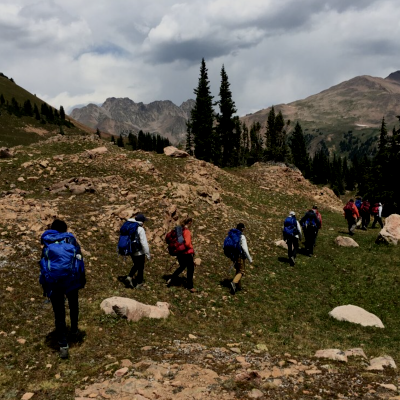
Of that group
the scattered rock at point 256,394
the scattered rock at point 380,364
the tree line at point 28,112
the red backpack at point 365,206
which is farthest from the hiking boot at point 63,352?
the tree line at point 28,112

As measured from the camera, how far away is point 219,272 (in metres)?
16.3

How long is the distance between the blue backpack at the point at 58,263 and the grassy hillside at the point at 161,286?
6.19 ft

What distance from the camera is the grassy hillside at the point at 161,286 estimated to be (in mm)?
8133

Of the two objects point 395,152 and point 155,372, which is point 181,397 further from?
point 395,152

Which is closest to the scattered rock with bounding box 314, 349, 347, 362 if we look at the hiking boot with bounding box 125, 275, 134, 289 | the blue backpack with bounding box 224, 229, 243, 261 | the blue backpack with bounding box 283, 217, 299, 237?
the blue backpack with bounding box 224, 229, 243, 261

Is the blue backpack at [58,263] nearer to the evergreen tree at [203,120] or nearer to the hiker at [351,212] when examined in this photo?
the hiker at [351,212]

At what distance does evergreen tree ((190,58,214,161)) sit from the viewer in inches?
2699

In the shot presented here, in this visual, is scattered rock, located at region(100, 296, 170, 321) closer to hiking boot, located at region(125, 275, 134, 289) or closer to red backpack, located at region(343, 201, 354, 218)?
hiking boot, located at region(125, 275, 134, 289)

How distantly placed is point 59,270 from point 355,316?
1152 centimetres

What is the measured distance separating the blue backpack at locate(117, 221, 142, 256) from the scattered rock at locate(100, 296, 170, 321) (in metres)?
2.24

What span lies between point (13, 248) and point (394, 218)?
2574 cm

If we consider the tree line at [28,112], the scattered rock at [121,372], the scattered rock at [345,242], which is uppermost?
the tree line at [28,112]

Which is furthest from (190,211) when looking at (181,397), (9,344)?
(181,397)

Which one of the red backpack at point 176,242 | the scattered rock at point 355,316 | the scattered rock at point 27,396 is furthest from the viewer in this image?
the red backpack at point 176,242
